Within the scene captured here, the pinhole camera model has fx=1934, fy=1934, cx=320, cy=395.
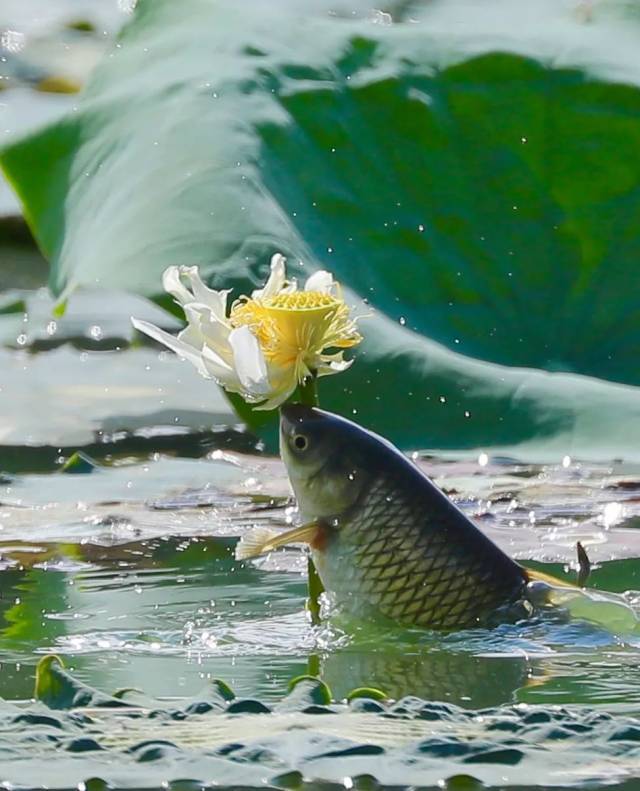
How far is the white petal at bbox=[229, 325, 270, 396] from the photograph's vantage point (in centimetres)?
242

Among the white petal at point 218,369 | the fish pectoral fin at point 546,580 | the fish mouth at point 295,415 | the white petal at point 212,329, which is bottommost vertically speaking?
the fish pectoral fin at point 546,580

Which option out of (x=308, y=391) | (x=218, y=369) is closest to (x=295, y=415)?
→ (x=308, y=391)

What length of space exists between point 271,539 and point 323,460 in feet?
0.45

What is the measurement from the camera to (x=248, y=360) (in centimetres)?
244

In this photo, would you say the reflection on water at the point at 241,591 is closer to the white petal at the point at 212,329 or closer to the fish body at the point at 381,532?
the fish body at the point at 381,532

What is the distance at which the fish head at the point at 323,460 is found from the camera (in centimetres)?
258

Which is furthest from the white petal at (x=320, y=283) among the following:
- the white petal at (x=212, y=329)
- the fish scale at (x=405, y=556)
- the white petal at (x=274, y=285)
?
the fish scale at (x=405, y=556)

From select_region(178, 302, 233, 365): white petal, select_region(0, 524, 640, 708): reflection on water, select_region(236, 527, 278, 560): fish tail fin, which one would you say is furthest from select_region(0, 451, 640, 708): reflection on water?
select_region(178, 302, 233, 365): white petal

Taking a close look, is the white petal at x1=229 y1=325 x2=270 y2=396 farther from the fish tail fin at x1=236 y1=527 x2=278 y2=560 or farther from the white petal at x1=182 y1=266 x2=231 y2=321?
the fish tail fin at x1=236 y1=527 x2=278 y2=560

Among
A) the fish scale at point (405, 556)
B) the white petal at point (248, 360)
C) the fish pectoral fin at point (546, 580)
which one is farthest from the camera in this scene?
the fish pectoral fin at point (546, 580)

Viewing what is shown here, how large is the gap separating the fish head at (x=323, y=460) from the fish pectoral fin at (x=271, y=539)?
26mm

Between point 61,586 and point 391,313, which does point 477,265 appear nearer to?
point 391,313

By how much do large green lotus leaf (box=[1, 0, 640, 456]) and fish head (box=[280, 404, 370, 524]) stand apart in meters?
1.10

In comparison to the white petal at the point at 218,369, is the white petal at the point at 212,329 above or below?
above
